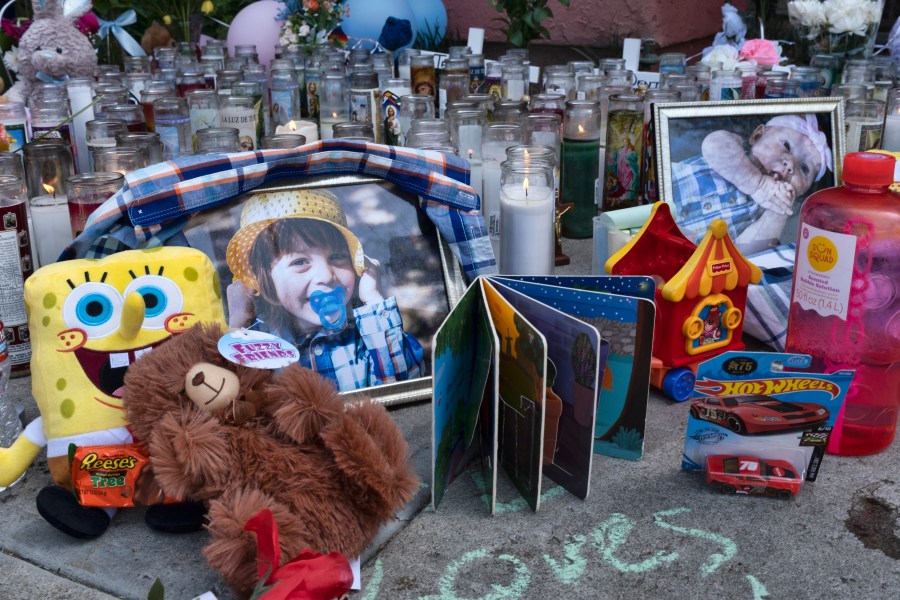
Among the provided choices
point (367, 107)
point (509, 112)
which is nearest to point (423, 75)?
point (367, 107)

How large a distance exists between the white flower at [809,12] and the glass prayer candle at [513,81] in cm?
124

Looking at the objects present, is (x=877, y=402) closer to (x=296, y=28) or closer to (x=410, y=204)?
(x=410, y=204)

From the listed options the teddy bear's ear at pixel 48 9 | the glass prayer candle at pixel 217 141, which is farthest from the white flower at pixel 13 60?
the glass prayer candle at pixel 217 141

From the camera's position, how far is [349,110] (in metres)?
3.02

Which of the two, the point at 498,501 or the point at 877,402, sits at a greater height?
the point at 877,402

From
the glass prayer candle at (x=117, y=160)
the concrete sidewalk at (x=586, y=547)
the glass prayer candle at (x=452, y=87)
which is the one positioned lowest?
the concrete sidewalk at (x=586, y=547)

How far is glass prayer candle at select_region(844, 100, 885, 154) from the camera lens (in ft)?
8.67

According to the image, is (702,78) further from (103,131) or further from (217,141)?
(103,131)

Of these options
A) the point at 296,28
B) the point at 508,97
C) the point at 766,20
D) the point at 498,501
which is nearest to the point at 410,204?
the point at 498,501

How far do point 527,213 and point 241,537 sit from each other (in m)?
1.10

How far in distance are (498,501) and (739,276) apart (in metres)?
0.74

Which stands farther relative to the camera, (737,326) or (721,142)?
(721,142)

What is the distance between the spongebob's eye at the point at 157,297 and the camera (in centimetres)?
158

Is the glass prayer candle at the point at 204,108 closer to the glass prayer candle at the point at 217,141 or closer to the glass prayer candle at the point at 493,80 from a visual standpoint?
the glass prayer candle at the point at 217,141
